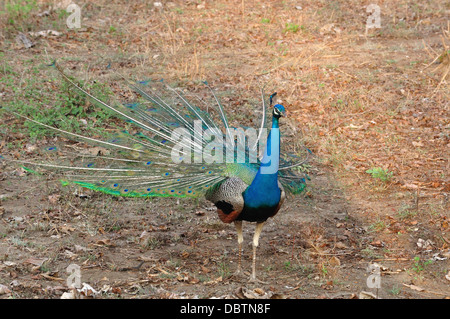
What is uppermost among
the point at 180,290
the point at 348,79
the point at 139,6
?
the point at 139,6

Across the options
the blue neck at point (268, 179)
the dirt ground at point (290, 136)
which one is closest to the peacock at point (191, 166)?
the blue neck at point (268, 179)

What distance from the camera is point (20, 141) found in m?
6.54

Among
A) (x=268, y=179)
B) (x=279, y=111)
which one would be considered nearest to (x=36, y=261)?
(x=268, y=179)

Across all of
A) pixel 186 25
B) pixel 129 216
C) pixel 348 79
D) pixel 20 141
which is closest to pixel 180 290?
pixel 129 216

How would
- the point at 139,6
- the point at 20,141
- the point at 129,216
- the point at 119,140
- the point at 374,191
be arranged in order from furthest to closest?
1. the point at 139,6
2. the point at 20,141
3. the point at 374,191
4. the point at 129,216
5. the point at 119,140

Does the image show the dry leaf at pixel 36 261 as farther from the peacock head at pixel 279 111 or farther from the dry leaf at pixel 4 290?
the peacock head at pixel 279 111

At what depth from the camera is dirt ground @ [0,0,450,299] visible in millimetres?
4512

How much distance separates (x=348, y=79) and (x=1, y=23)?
580 cm

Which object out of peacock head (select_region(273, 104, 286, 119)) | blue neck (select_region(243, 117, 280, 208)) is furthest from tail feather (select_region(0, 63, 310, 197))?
peacock head (select_region(273, 104, 286, 119))

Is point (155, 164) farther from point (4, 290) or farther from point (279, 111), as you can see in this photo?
point (4, 290)

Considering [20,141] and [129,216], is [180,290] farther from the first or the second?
[20,141]

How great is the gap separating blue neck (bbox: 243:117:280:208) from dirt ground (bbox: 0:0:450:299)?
0.69m

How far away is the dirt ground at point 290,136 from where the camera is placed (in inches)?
178

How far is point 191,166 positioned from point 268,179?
2.72 ft
